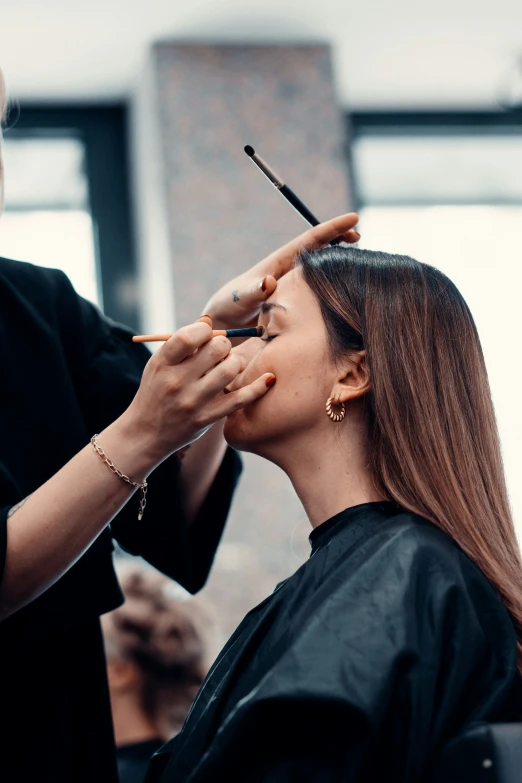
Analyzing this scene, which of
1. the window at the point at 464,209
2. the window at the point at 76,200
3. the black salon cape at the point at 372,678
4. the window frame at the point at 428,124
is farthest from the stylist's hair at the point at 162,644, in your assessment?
the window frame at the point at 428,124

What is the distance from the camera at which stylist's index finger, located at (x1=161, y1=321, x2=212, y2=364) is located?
1.08 metres

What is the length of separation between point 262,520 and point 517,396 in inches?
39.0

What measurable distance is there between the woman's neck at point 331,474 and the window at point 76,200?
180cm

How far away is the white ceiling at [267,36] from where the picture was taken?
2.72 metres

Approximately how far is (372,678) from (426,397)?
0.42 meters

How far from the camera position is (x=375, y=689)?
Answer: 940 mm

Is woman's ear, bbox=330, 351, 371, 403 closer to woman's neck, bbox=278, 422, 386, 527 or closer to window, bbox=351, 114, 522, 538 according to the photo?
woman's neck, bbox=278, 422, 386, 527

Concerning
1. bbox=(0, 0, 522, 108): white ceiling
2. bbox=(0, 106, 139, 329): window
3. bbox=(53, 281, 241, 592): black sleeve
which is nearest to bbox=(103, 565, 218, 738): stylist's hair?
bbox=(53, 281, 241, 592): black sleeve

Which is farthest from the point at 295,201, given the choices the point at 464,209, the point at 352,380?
the point at 464,209

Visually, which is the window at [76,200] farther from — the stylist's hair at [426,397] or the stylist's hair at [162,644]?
the stylist's hair at [426,397]

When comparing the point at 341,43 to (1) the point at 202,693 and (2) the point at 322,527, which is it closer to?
(2) the point at 322,527

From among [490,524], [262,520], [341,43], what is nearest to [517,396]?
[262,520]

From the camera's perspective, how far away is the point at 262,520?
2.72 m

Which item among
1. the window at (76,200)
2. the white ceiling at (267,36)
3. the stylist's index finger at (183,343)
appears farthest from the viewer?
the window at (76,200)
